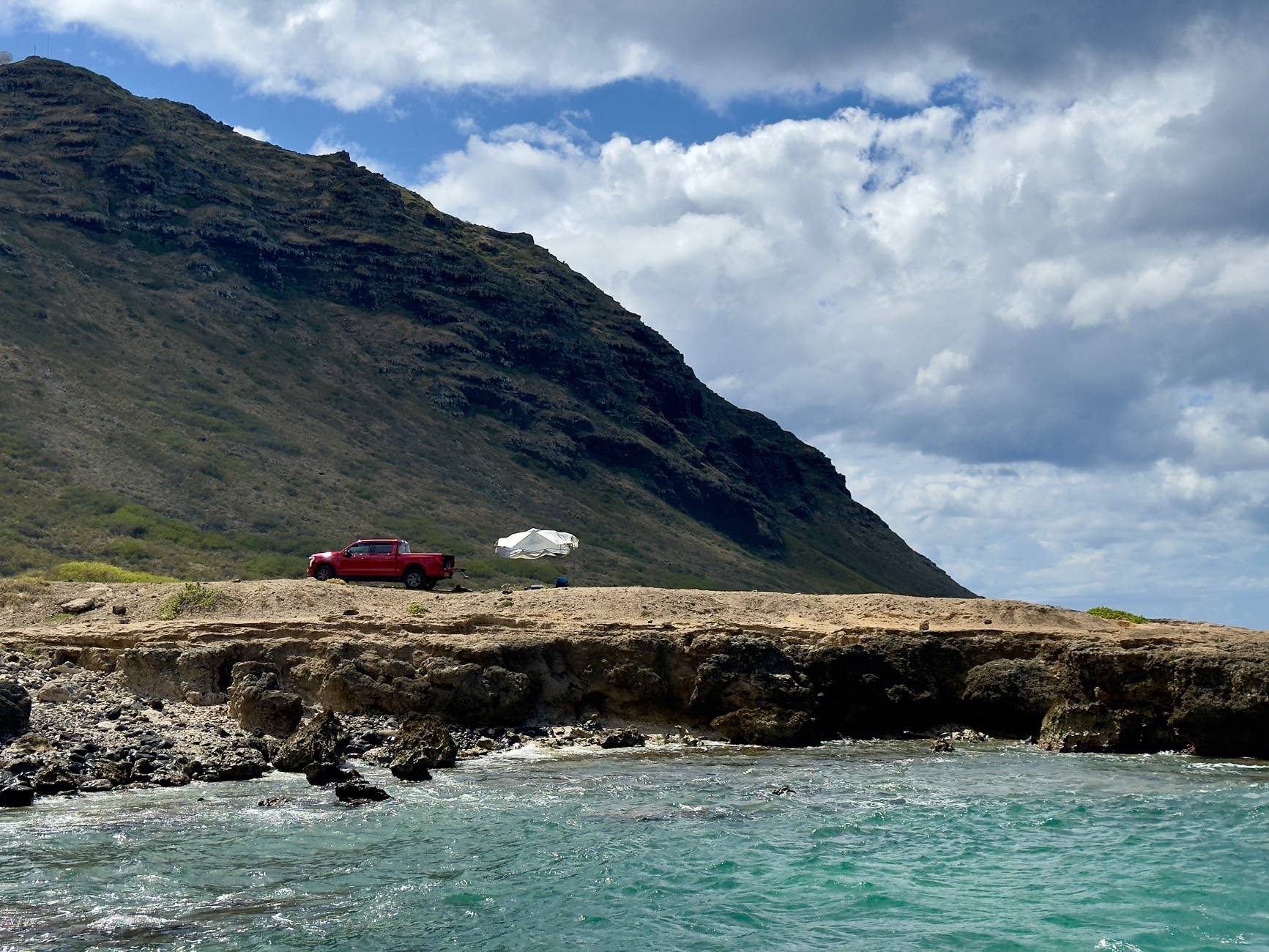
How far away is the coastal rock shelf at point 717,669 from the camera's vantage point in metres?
26.6

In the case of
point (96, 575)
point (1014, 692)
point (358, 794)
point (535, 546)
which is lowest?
Answer: point (358, 794)

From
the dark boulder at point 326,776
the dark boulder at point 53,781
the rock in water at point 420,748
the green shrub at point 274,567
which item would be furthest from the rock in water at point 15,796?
the green shrub at point 274,567

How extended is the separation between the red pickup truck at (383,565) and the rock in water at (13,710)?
14867mm

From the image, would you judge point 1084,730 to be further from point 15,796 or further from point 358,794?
point 15,796

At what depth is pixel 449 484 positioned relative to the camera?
10394 centimetres

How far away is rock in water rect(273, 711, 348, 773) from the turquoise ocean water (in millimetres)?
403

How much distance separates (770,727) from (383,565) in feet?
53.0

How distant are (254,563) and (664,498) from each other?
192 ft

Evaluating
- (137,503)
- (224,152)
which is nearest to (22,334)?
(137,503)

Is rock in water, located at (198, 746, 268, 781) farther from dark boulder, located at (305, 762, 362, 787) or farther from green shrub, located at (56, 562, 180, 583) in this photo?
green shrub, located at (56, 562, 180, 583)

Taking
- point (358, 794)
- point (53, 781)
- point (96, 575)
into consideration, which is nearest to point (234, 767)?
point (53, 781)

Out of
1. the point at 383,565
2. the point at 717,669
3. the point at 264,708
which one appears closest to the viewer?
the point at 264,708

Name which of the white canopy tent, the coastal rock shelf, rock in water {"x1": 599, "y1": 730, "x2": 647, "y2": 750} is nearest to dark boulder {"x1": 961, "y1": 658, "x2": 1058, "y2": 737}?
the coastal rock shelf

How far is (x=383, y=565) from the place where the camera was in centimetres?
3872
